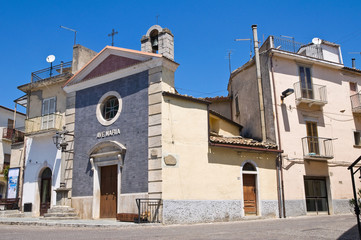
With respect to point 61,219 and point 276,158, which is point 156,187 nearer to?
point 61,219

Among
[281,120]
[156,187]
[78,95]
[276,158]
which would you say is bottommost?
[156,187]

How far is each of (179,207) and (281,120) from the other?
7.55m

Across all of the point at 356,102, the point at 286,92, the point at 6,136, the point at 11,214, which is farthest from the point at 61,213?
the point at 6,136

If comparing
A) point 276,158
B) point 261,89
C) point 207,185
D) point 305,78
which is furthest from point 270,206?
point 305,78

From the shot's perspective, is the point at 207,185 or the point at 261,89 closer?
the point at 207,185

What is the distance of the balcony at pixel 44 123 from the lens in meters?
18.6

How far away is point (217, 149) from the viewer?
50.9 feet

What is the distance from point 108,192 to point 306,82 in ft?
40.1

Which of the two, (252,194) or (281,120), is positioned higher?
(281,120)

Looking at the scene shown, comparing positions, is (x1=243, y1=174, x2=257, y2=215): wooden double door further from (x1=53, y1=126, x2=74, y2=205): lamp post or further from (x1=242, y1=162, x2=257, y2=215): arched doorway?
(x1=53, y1=126, x2=74, y2=205): lamp post

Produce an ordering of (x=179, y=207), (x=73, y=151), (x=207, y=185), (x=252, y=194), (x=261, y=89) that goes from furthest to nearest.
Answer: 1. (x=261, y=89)
2. (x=73, y=151)
3. (x=252, y=194)
4. (x=207, y=185)
5. (x=179, y=207)

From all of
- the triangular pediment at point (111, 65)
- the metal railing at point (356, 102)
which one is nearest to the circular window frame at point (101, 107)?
the triangular pediment at point (111, 65)

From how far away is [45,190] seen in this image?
62.3 ft

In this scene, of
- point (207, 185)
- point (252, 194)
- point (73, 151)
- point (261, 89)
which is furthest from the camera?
point (261, 89)
